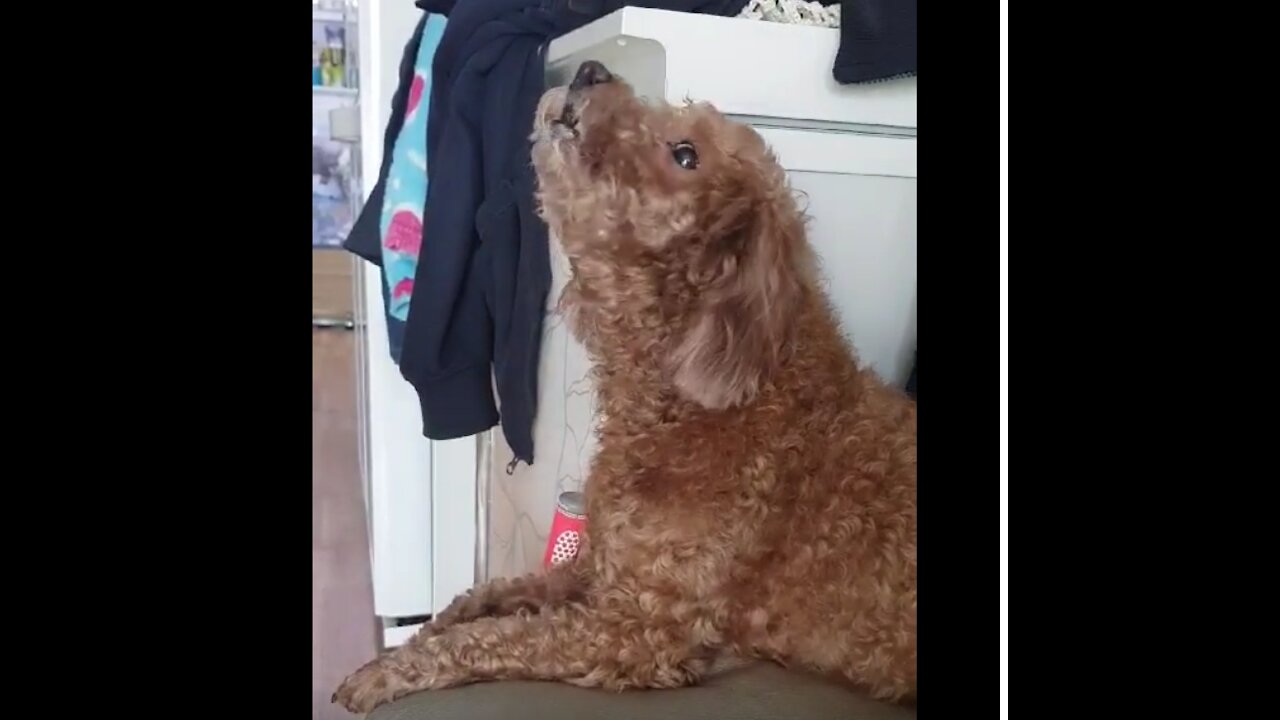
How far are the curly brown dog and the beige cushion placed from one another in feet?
0.08

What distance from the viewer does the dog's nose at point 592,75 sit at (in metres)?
0.77

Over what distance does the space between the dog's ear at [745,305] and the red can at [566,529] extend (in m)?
0.18

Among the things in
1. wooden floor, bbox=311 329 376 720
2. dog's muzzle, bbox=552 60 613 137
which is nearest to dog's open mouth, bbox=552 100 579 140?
dog's muzzle, bbox=552 60 613 137

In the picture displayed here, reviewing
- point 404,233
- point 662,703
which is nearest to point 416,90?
point 404,233

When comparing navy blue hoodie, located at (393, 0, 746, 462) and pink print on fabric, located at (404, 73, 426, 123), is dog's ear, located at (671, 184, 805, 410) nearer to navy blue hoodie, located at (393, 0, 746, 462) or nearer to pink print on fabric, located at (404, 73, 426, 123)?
navy blue hoodie, located at (393, 0, 746, 462)

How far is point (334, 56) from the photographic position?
0.65 metres

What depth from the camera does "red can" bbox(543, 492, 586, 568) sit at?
875mm

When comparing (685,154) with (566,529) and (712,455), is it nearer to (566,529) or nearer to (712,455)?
(712,455)

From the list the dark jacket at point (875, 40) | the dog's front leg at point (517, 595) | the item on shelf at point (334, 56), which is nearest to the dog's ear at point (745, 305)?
the dark jacket at point (875, 40)
